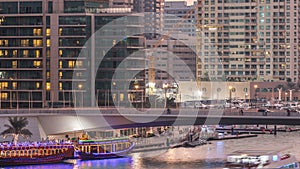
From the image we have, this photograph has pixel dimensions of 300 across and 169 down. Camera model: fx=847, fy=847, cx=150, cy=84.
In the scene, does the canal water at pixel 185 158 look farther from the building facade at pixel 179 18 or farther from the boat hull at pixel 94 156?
the building facade at pixel 179 18

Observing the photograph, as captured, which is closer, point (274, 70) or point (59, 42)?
point (59, 42)

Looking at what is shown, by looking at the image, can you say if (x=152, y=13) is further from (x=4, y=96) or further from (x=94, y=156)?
(x=94, y=156)

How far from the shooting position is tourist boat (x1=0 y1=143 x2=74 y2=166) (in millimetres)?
36219

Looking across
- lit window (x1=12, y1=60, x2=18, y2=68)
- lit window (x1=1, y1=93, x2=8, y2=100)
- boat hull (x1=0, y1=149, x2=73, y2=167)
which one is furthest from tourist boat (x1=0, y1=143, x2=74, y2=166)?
lit window (x1=12, y1=60, x2=18, y2=68)

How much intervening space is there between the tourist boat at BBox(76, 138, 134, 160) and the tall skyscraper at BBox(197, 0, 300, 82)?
4453cm

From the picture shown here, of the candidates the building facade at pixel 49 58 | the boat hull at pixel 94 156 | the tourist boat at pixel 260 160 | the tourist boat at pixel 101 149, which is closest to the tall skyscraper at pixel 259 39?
the building facade at pixel 49 58

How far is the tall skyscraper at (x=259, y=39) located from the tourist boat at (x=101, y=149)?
44526 mm

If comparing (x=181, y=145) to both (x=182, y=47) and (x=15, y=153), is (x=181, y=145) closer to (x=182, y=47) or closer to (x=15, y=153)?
(x=15, y=153)

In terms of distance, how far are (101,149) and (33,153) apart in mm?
3443

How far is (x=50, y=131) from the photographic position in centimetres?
3962

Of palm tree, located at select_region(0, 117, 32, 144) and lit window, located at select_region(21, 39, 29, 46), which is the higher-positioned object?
lit window, located at select_region(21, 39, 29, 46)

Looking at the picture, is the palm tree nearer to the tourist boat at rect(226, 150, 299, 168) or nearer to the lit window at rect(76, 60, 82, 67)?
the lit window at rect(76, 60, 82, 67)

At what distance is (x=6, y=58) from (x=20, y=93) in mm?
2315

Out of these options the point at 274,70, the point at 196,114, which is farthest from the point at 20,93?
the point at 274,70
